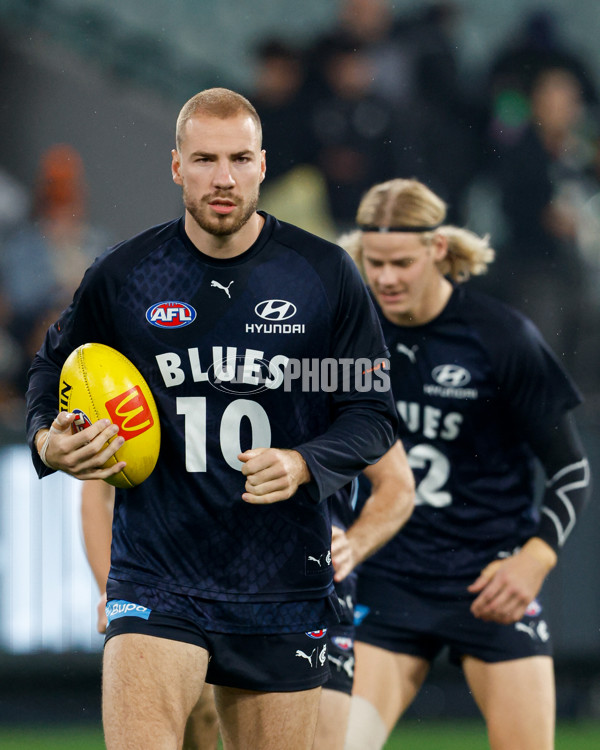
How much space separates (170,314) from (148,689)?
102 cm

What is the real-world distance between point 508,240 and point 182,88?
271 centimetres

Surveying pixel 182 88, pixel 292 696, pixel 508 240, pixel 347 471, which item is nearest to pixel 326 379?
pixel 347 471

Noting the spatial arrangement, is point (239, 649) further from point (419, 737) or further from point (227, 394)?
point (419, 737)

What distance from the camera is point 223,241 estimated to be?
363 cm

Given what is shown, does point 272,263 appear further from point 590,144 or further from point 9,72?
point 9,72

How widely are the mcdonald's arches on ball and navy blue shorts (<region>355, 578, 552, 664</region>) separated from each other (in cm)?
166

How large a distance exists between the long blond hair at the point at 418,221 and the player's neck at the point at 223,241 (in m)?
1.47

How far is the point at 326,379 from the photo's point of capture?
3629 millimetres

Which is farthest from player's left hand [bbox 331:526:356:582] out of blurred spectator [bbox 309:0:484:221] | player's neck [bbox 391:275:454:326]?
blurred spectator [bbox 309:0:484:221]

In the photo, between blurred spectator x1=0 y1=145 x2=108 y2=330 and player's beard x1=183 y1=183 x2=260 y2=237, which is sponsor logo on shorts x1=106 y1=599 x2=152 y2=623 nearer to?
player's beard x1=183 y1=183 x2=260 y2=237

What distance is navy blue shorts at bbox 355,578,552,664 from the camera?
4.77 m

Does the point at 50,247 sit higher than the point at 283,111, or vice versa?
the point at 283,111

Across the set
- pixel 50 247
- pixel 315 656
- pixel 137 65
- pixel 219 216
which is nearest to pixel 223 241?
pixel 219 216

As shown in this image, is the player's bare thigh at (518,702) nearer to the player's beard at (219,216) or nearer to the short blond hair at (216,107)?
the player's beard at (219,216)
